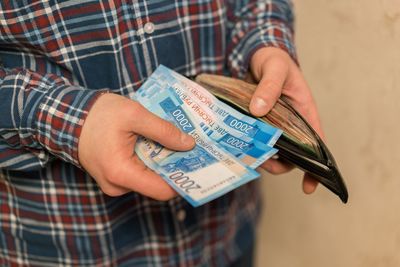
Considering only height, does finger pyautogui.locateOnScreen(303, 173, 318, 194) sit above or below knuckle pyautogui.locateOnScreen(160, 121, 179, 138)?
below

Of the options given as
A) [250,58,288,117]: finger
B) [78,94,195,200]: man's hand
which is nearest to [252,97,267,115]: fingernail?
[250,58,288,117]: finger

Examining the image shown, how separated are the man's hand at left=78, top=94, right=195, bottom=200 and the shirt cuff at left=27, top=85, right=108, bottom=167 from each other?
1 cm

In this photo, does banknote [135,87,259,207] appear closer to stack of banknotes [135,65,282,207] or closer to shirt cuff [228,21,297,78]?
stack of banknotes [135,65,282,207]

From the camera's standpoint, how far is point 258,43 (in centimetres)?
77

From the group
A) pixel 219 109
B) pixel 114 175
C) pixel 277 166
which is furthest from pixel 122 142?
pixel 277 166

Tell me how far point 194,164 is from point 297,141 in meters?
0.13

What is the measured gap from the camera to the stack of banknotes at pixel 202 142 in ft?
1.83

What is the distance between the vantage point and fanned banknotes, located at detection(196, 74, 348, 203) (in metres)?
0.59

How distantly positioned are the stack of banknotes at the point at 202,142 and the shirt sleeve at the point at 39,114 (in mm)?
83

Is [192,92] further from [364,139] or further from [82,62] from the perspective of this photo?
[364,139]

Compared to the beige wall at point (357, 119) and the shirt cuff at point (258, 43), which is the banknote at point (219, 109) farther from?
the beige wall at point (357, 119)

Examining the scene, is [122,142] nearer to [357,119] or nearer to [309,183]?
[309,183]

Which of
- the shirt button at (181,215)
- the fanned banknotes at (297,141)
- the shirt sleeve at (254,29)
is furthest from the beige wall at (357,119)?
the shirt button at (181,215)

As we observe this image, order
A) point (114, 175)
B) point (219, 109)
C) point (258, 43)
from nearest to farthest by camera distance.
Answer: point (114, 175) < point (219, 109) < point (258, 43)
